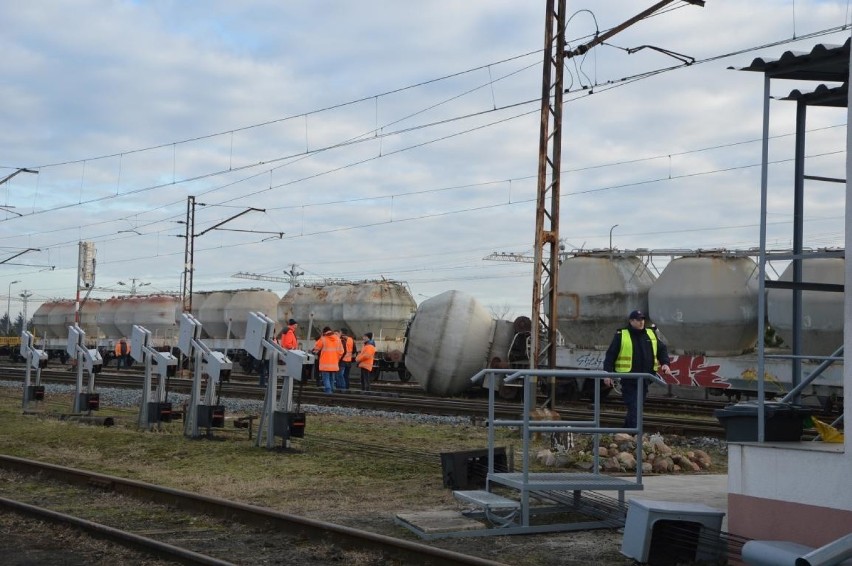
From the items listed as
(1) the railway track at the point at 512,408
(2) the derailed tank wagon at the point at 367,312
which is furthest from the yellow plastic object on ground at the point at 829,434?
(2) the derailed tank wagon at the point at 367,312

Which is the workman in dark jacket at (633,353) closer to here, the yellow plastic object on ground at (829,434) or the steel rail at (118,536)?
the yellow plastic object on ground at (829,434)

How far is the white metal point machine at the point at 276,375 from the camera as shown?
13.8 m

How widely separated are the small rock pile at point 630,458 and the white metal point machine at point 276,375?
11.1 feet

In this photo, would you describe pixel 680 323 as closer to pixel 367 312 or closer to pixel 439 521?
pixel 439 521

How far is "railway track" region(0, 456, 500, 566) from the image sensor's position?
24.5ft

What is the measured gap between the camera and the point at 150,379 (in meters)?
16.8

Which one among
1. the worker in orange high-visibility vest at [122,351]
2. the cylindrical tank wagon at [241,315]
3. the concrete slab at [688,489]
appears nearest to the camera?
the concrete slab at [688,489]

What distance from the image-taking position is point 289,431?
45.4 ft

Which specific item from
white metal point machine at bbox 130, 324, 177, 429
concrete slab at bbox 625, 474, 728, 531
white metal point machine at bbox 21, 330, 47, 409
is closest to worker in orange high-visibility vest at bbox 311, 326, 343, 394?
white metal point machine at bbox 21, 330, 47, 409

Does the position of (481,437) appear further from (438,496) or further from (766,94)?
(766,94)

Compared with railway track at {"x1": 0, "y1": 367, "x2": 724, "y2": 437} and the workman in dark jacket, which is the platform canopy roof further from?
railway track at {"x1": 0, "y1": 367, "x2": 724, "y2": 437}

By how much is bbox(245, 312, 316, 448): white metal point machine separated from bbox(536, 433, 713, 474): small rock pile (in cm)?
338

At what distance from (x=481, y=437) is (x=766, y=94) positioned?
33.8ft

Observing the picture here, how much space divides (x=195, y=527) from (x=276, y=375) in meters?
5.56
